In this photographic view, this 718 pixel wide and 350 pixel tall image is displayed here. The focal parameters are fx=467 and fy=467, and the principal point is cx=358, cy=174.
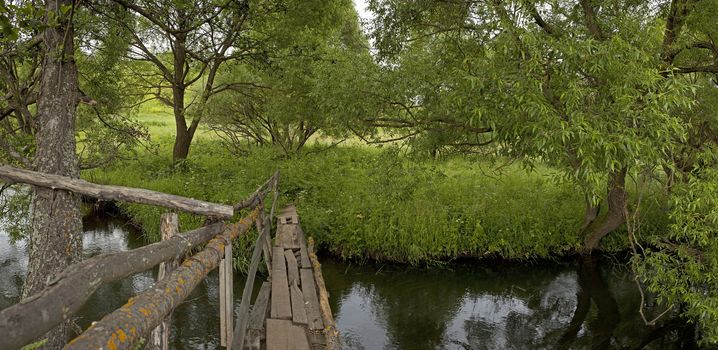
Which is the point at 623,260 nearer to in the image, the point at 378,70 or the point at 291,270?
the point at 378,70

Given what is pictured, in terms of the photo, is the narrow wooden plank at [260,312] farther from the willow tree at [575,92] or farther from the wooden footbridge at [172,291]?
the willow tree at [575,92]

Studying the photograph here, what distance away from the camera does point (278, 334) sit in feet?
20.0

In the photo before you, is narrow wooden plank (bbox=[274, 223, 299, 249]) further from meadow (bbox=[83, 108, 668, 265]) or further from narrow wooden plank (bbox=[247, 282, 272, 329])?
narrow wooden plank (bbox=[247, 282, 272, 329])

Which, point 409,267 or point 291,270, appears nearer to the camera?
point 291,270

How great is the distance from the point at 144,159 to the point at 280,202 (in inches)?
376

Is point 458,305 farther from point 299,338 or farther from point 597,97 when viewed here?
point 299,338

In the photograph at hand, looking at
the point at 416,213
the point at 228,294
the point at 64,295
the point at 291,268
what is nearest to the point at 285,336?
the point at 228,294

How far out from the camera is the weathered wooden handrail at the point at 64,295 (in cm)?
154

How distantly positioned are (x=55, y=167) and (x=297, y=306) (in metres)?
3.70

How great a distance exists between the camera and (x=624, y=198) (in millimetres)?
11336

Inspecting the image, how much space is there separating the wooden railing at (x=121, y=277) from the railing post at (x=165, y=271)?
0.05 ft

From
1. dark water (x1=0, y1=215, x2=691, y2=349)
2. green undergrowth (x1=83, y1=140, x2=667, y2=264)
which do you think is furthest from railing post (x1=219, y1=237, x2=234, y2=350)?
green undergrowth (x1=83, y1=140, x2=667, y2=264)

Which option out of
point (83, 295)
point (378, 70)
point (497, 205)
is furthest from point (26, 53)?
point (497, 205)

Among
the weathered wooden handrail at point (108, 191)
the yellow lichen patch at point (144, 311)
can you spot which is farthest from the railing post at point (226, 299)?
the yellow lichen patch at point (144, 311)
